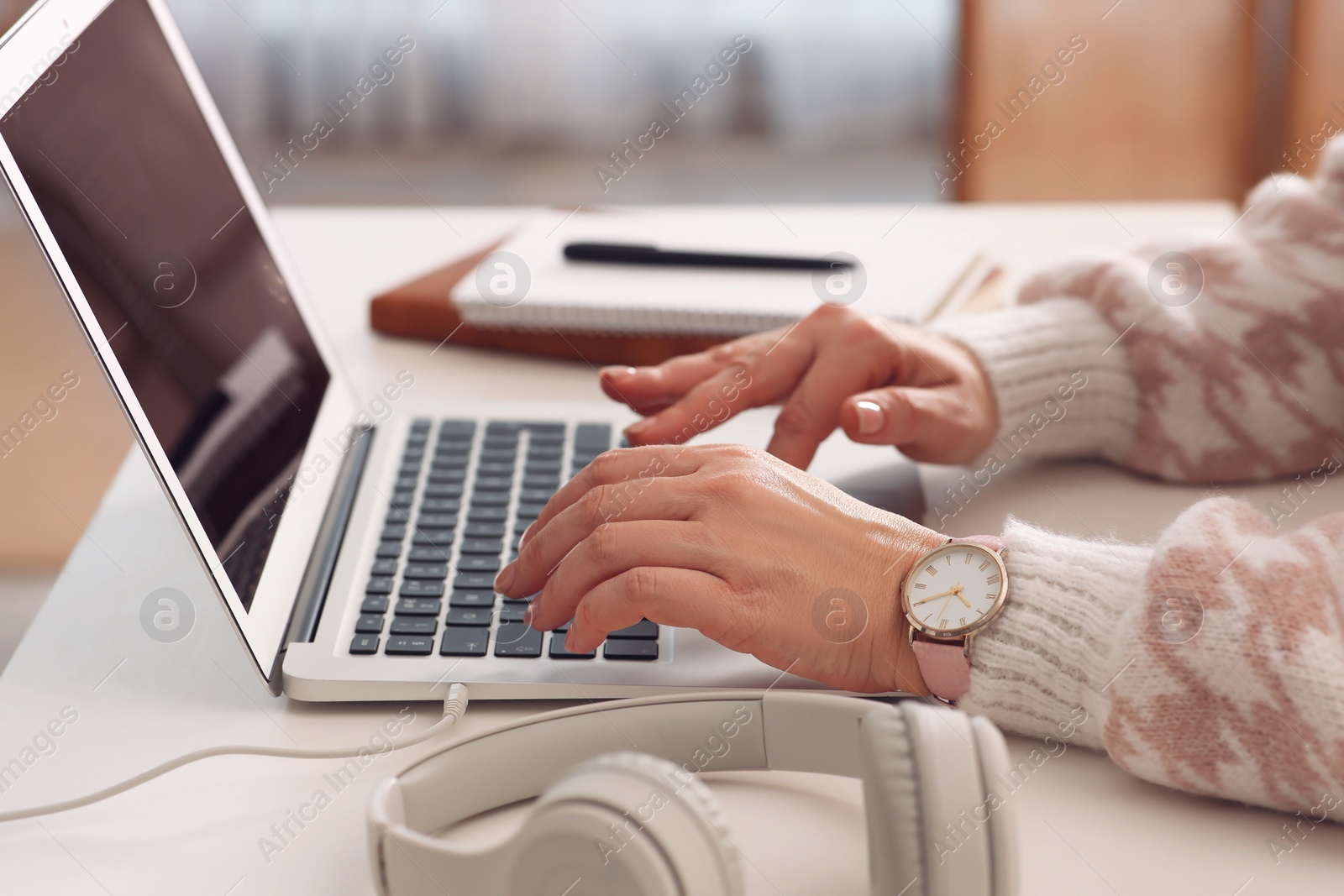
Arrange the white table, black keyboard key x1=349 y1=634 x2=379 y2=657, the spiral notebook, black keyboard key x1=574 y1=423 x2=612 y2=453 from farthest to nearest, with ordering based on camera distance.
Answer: the spiral notebook, black keyboard key x1=574 y1=423 x2=612 y2=453, black keyboard key x1=349 y1=634 x2=379 y2=657, the white table

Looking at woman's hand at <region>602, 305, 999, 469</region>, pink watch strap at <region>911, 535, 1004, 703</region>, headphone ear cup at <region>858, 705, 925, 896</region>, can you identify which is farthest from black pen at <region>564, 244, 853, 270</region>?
headphone ear cup at <region>858, 705, 925, 896</region>

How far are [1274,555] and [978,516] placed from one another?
225mm

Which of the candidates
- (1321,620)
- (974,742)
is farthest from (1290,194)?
(974,742)

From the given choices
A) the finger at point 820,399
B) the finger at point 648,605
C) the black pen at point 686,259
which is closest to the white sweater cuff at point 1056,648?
the finger at point 648,605

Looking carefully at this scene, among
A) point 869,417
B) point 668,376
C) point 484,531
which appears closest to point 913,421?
point 869,417

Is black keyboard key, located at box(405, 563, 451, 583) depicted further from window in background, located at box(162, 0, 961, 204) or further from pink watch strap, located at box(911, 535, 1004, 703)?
window in background, located at box(162, 0, 961, 204)

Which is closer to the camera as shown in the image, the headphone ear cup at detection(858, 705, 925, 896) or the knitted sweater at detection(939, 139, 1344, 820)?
the headphone ear cup at detection(858, 705, 925, 896)

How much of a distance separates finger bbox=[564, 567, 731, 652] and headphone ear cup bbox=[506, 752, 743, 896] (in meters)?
0.18

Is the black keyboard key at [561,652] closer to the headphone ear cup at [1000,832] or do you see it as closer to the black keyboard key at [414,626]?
the black keyboard key at [414,626]

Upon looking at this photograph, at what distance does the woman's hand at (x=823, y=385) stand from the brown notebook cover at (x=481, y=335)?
0.32 ft

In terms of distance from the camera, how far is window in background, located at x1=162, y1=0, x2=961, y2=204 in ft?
9.46

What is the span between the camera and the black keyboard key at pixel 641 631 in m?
0.56

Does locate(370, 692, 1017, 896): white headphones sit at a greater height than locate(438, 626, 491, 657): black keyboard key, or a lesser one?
greater

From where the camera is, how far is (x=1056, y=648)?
500 mm
